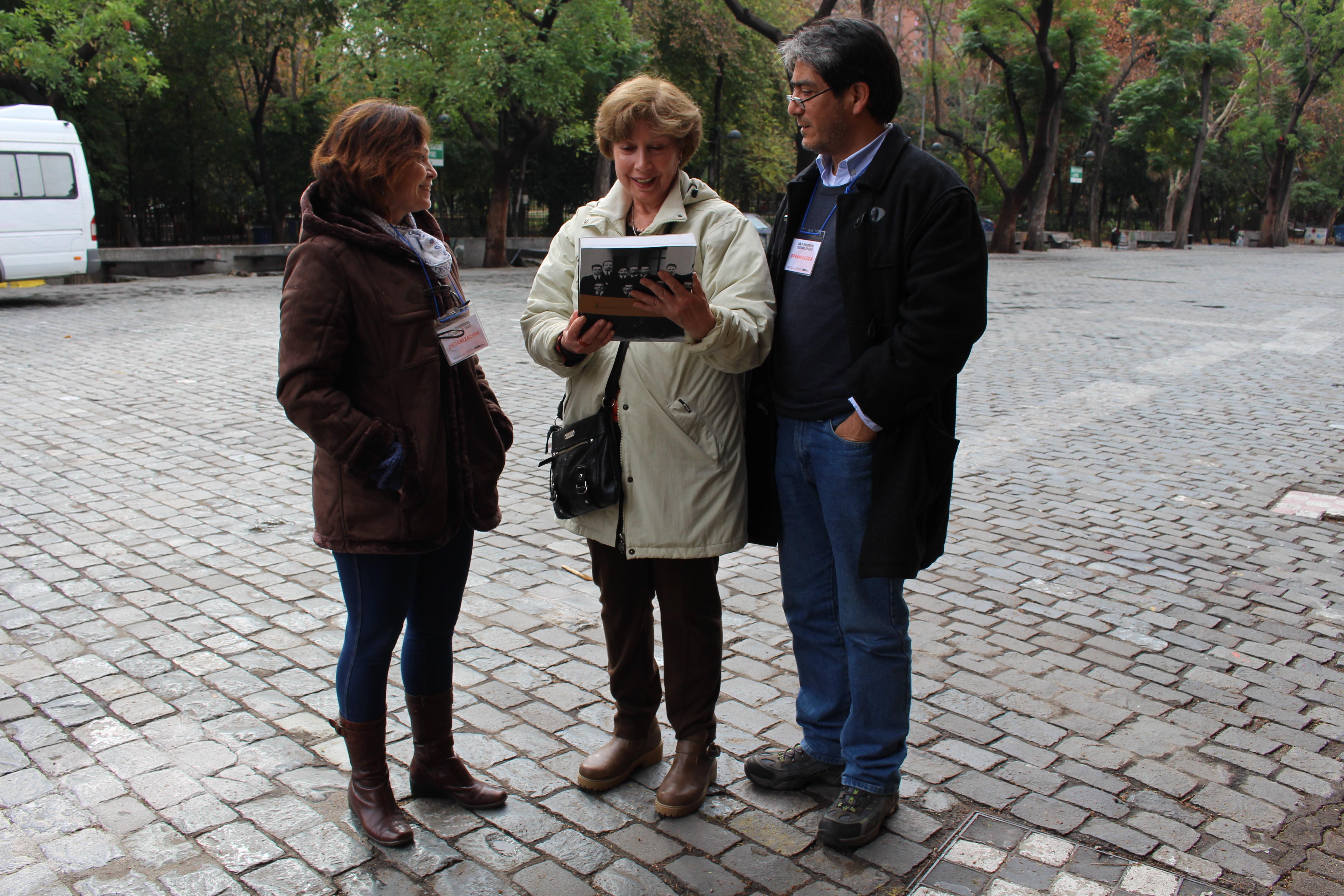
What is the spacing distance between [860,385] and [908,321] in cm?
19

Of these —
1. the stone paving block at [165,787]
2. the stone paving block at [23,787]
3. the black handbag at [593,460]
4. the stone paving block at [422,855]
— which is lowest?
the stone paving block at [422,855]

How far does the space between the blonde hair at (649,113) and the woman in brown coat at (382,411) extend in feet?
1.58

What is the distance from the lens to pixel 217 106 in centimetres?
2855

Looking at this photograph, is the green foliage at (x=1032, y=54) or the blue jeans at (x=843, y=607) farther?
the green foliage at (x=1032, y=54)

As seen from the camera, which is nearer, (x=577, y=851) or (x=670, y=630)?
(x=577, y=851)

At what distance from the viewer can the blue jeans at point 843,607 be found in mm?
2852

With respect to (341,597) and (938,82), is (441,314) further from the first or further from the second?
(938,82)

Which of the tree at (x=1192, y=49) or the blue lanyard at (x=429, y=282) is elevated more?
the tree at (x=1192, y=49)

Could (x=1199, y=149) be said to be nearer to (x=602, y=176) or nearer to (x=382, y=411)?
(x=602, y=176)

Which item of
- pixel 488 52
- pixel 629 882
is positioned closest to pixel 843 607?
pixel 629 882

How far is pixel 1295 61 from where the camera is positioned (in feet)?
146

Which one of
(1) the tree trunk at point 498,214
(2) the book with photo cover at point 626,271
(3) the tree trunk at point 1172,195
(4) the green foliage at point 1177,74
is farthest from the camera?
(3) the tree trunk at point 1172,195

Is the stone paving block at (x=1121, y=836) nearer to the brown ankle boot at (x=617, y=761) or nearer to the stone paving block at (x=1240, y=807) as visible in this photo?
the stone paving block at (x=1240, y=807)

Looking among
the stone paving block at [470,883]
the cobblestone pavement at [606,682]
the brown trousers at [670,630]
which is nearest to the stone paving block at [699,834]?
the cobblestone pavement at [606,682]
